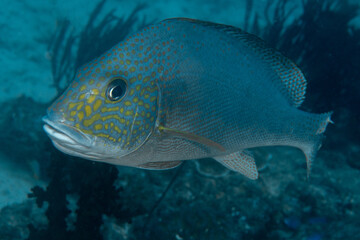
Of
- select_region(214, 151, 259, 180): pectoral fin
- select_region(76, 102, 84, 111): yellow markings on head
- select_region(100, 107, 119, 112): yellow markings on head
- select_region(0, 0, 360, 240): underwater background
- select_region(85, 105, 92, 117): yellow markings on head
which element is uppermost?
select_region(76, 102, 84, 111): yellow markings on head

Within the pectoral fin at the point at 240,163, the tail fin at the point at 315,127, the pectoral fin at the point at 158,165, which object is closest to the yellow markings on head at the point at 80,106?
the pectoral fin at the point at 158,165

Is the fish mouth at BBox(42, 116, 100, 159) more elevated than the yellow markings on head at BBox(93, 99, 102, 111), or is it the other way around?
the yellow markings on head at BBox(93, 99, 102, 111)

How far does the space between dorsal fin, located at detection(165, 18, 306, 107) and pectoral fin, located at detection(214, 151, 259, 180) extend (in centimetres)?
70

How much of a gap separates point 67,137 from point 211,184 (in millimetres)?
2956

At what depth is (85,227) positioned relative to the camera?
274 centimetres

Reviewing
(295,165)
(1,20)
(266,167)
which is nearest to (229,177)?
(266,167)

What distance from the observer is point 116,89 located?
1408mm

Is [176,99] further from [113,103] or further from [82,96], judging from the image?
[82,96]

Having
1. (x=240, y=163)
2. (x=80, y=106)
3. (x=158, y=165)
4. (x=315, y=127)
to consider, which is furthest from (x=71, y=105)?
(x=315, y=127)

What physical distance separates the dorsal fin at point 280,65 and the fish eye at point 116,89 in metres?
0.78

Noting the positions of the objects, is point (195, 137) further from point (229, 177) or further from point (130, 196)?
point (229, 177)

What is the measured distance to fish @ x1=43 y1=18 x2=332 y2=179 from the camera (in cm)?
133

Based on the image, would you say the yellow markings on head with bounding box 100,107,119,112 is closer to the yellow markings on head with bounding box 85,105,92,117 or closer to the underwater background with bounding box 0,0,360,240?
the yellow markings on head with bounding box 85,105,92,117

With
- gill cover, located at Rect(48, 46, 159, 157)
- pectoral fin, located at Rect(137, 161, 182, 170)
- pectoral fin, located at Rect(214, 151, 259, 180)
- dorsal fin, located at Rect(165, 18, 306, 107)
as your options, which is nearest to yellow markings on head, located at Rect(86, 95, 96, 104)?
gill cover, located at Rect(48, 46, 159, 157)
